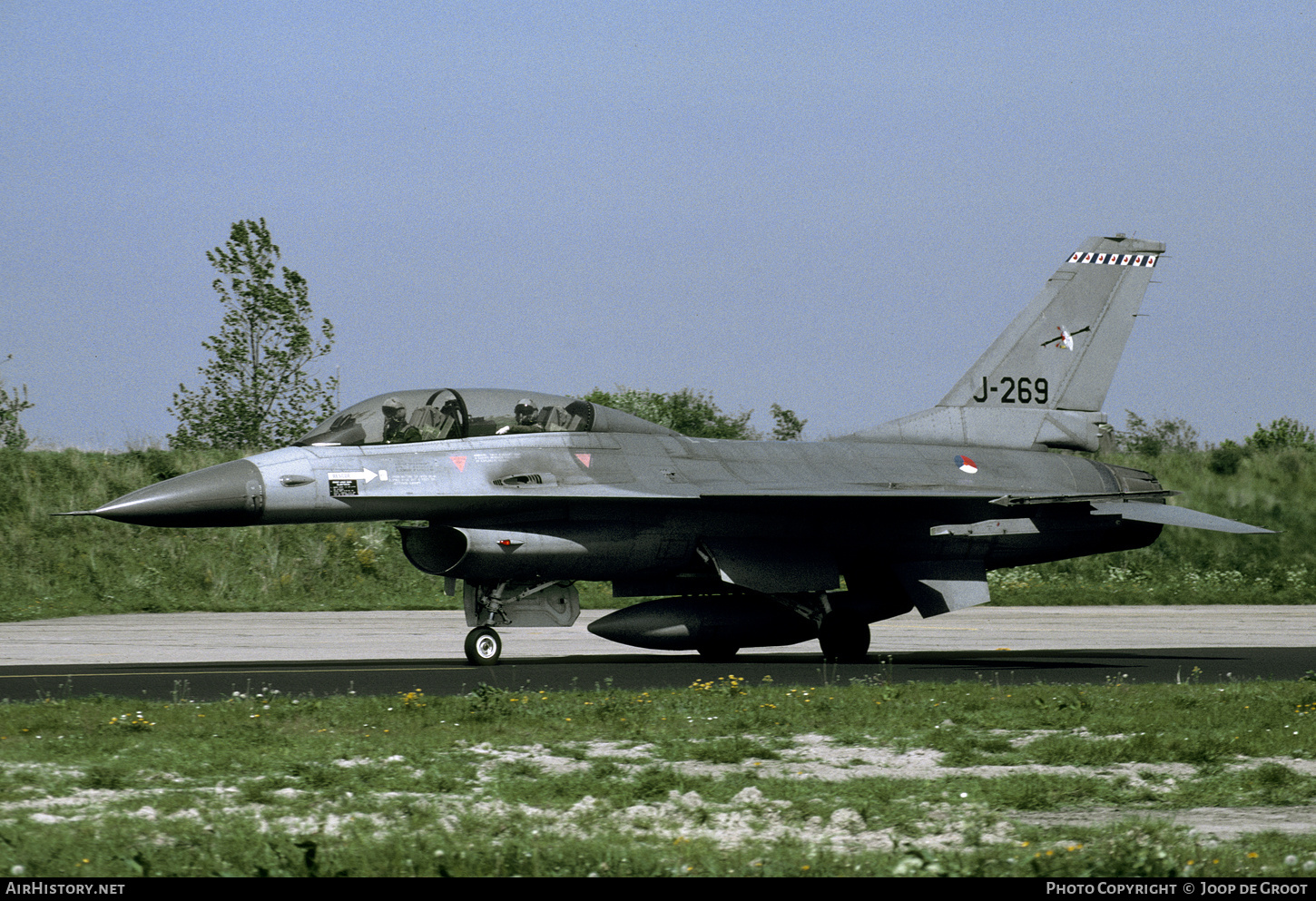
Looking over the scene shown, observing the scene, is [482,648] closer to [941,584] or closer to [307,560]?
[941,584]

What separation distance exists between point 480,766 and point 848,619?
9639 millimetres

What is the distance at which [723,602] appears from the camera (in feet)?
54.5

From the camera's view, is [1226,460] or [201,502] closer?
[201,502]

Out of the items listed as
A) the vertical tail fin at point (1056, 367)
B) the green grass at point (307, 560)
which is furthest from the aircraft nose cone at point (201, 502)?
the green grass at point (307, 560)

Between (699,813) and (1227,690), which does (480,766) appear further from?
(1227,690)

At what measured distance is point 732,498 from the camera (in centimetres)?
1609

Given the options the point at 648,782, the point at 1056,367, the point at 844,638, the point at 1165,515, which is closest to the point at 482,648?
the point at 844,638

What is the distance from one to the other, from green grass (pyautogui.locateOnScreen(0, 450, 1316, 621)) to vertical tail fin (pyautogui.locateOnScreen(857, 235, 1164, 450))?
33.0 ft

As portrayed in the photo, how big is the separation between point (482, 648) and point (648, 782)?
8.14 m

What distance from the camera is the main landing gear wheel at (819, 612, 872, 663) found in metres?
17.0

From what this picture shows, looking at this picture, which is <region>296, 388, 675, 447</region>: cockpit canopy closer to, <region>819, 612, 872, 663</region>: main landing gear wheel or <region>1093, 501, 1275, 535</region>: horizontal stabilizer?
<region>819, 612, 872, 663</region>: main landing gear wheel

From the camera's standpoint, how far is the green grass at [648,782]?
5.53 m

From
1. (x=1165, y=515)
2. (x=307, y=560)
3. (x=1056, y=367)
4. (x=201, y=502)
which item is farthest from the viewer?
(x=307, y=560)
